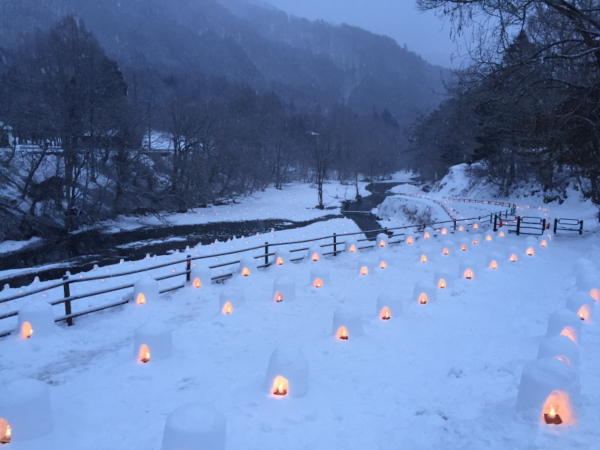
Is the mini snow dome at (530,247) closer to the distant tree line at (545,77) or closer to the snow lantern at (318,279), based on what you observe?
the distant tree line at (545,77)

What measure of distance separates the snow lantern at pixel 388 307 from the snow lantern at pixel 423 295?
1.22 m

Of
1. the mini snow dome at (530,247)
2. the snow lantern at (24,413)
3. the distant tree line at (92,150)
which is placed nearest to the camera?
the snow lantern at (24,413)

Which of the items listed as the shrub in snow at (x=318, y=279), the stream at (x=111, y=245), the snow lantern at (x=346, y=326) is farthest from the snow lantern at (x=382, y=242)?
the stream at (x=111, y=245)

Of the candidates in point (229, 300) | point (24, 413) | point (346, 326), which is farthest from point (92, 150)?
point (24, 413)

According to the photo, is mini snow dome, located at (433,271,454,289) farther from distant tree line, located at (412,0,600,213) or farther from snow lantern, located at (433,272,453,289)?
distant tree line, located at (412,0,600,213)

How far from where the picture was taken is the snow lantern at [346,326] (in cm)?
839

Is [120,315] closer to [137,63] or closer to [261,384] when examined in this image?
[261,384]

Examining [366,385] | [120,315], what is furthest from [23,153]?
[366,385]

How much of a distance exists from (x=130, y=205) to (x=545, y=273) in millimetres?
36054

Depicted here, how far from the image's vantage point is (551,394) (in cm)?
510

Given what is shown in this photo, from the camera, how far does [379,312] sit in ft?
31.8

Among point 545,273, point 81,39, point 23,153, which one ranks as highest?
point 81,39

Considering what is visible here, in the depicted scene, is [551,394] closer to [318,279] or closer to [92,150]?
[318,279]

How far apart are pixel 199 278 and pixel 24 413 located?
7041 millimetres
